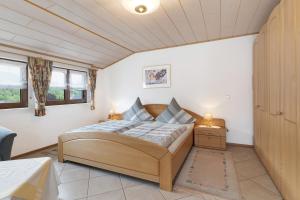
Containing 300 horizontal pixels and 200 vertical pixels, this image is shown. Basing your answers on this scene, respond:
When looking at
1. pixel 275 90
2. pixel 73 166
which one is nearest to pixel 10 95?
pixel 73 166

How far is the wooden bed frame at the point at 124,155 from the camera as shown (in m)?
2.04

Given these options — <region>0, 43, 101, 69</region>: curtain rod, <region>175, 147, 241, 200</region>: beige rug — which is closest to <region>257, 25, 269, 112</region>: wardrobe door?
<region>175, 147, 241, 200</region>: beige rug

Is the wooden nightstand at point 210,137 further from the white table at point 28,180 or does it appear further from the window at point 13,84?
the window at point 13,84

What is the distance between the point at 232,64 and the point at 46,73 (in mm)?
4191

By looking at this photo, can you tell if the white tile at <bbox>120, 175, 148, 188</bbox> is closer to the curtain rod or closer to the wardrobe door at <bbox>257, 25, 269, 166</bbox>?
the wardrobe door at <bbox>257, 25, 269, 166</bbox>

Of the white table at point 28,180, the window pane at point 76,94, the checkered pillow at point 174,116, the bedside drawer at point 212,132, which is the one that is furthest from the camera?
the window pane at point 76,94

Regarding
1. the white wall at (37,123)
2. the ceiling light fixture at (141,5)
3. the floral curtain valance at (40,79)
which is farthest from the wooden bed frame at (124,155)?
the ceiling light fixture at (141,5)

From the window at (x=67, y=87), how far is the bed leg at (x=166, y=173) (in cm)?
307

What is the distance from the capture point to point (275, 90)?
2.01 m

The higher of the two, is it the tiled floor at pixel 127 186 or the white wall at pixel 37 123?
the white wall at pixel 37 123

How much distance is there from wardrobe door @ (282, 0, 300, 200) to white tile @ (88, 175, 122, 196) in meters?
1.95

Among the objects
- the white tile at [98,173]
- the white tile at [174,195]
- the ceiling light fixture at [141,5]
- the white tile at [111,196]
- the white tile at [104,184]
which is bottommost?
the white tile at [111,196]

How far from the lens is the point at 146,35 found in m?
3.46

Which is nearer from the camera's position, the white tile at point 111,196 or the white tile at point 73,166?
the white tile at point 111,196
